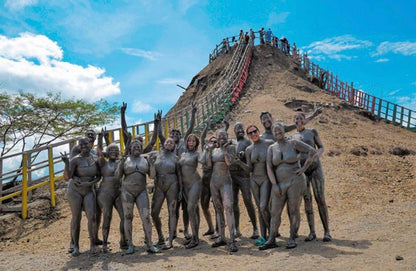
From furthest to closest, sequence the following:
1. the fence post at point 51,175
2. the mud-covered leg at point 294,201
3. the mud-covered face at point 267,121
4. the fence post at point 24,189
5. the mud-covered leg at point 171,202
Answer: the fence post at point 51,175, the fence post at point 24,189, the mud-covered face at point 267,121, the mud-covered leg at point 171,202, the mud-covered leg at point 294,201

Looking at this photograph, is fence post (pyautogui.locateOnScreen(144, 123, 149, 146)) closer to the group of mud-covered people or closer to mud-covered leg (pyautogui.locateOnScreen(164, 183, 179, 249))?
the group of mud-covered people

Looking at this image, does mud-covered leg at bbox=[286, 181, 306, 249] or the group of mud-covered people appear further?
the group of mud-covered people

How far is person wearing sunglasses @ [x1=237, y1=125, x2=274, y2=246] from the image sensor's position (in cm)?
635

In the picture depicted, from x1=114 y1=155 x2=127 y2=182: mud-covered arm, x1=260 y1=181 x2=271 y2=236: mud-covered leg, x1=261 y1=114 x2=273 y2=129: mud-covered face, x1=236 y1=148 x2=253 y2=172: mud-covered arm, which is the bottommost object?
x1=260 y1=181 x2=271 y2=236: mud-covered leg

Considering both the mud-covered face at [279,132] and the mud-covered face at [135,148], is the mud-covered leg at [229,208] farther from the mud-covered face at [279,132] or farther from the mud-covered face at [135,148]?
the mud-covered face at [135,148]

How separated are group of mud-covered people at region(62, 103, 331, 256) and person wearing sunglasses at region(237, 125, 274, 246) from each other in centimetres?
2

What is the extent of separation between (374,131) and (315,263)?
1608 cm

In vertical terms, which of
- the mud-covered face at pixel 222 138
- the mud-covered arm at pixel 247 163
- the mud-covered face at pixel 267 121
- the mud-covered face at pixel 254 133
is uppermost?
the mud-covered face at pixel 267 121

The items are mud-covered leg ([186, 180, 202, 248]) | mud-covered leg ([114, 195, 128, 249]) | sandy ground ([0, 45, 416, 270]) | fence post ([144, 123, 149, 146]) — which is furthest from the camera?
fence post ([144, 123, 149, 146])

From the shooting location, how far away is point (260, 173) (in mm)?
6414

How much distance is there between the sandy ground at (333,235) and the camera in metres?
5.41

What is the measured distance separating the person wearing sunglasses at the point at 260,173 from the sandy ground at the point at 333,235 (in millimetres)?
490

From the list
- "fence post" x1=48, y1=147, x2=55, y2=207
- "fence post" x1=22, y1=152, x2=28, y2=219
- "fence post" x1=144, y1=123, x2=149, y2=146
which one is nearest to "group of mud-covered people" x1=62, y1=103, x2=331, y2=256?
"fence post" x1=22, y1=152, x2=28, y2=219

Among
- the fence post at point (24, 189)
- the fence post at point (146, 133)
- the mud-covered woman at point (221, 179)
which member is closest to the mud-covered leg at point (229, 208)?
the mud-covered woman at point (221, 179)
